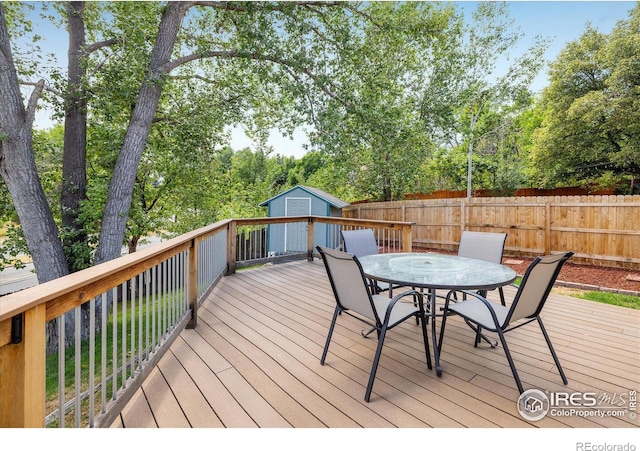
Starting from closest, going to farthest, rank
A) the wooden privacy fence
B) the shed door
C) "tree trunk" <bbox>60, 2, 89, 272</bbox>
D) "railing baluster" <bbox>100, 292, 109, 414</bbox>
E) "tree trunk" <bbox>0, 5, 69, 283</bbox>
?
1. "railing baluster" <bbox>100, 292, 109, 414</bbox>
2. "tree trunk" <bbox>0, 5, 69, 283</bbox>
3. "tree trunk" <bbox>60, 2, 89, 272</bbox>
4. the wooden privacy fence
5. the shed door

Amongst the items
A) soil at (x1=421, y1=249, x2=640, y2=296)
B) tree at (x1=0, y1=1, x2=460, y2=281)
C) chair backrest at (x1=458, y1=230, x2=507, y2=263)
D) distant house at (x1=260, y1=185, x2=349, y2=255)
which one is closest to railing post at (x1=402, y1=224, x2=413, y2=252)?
chair backrest at (x1=458, y1=230, x2=507, y2=263)

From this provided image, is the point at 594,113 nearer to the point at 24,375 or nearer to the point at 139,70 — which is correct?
the point at 139,70

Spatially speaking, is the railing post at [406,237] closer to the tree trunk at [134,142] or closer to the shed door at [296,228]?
the tree trunk at [134,142]

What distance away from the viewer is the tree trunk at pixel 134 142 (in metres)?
5.02

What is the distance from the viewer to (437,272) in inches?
97.3

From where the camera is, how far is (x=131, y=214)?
7688 millimetres

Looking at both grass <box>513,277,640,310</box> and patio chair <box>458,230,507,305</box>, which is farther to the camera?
grass <box>513,277,640,310</box>

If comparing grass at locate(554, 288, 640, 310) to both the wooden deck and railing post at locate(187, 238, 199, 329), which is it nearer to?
the wooden deck

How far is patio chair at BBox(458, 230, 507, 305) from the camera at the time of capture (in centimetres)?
315

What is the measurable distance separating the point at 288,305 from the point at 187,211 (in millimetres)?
8930

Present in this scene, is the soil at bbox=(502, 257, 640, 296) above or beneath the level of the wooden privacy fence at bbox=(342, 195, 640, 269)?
beneath

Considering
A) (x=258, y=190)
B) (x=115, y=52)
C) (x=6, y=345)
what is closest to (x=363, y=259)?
(x=6, y=345)

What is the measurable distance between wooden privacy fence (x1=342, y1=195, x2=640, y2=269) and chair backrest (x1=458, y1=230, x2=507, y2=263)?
11.2 ft
